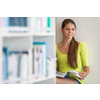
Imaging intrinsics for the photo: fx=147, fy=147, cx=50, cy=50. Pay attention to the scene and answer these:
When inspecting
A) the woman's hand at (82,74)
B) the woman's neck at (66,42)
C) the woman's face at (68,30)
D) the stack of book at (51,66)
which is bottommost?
the woman's hand at (82,74)

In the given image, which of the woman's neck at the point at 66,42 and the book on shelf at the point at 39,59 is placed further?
the woman's neck at the point at 66,42

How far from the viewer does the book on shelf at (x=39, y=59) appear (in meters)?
1.37

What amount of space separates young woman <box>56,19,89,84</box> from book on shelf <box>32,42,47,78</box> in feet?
0.76

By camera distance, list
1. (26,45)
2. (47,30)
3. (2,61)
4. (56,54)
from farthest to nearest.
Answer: (56,54) < (47,30) < (26,45) < (2,61)

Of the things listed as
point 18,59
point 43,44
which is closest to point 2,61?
point 18,59

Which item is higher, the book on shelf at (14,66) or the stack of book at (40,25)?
the stack of book at (40,25)

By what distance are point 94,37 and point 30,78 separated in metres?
0.84

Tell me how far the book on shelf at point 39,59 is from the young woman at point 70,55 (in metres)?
0.23

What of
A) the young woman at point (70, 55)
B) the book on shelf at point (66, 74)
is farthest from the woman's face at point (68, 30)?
the book on shelf at point (66, 74)

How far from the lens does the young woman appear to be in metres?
1.62

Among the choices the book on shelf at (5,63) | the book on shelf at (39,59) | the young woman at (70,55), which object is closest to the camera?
the book on shelf at (5,63)

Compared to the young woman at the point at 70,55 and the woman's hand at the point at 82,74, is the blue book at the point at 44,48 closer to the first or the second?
the young woman at the point at 70,55

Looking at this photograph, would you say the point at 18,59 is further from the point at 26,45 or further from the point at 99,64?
the point at 99,64

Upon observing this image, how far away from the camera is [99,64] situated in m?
1.66
